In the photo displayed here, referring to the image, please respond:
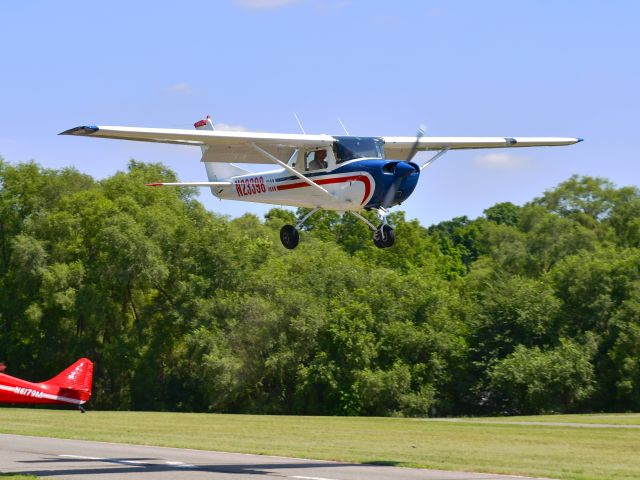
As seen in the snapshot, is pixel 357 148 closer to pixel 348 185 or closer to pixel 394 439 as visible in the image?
pixel 348 185

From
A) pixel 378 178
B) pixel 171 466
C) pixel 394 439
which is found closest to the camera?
pixel 171 466

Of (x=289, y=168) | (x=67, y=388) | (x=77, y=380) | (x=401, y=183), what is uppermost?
(x=289, y=168)

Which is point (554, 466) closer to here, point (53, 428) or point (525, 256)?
point (53, 428)

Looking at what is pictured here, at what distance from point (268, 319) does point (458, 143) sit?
27.1 metres

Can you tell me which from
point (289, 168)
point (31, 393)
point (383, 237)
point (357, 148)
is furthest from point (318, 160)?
point (31, 393)

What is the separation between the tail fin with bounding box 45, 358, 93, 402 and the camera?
140ft

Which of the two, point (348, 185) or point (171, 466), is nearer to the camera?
point (171, 466)

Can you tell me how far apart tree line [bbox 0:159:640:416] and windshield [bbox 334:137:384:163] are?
26.9m

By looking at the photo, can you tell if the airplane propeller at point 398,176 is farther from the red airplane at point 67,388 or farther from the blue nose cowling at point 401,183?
the red airplane at point 67,388

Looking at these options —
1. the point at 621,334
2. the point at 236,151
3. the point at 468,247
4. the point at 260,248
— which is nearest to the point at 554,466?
the point at 236,151

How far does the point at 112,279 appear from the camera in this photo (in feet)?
182

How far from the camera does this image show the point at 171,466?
20047mm

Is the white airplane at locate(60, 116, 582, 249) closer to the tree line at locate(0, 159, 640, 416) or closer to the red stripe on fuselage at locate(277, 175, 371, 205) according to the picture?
the red stripe on fuselage at locate(277, 175, 371, 205)

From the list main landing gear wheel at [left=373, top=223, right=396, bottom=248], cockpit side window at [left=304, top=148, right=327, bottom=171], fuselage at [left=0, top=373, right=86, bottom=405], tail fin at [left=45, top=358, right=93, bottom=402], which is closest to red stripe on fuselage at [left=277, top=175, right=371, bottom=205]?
cockpit side window at [left=304, top=148, right=327, bottom=171]
